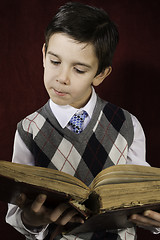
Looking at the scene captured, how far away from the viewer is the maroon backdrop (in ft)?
3.63


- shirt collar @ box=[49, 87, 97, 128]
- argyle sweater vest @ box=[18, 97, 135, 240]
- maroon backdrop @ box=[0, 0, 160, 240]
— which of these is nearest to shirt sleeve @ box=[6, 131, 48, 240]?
argyle sweater vest @ box=[18, 97, 135, 240]

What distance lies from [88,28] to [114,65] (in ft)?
1.38

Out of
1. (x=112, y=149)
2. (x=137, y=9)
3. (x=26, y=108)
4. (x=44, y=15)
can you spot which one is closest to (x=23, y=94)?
(x=26, y=108)

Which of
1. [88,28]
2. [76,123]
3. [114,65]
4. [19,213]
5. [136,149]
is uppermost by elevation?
[88,28]

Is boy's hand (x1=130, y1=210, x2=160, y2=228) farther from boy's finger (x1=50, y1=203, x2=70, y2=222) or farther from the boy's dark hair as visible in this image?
the boy's dark hair

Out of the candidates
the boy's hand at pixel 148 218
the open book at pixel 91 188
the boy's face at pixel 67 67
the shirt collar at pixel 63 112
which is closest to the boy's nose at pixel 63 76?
the boy's face at pixel 67 67

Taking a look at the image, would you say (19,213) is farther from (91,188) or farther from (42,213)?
(91,188)

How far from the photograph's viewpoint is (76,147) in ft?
3.14

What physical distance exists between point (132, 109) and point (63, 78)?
520mm

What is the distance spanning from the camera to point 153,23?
1.21 meters

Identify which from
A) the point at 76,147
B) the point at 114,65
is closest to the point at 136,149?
the point at 76,147

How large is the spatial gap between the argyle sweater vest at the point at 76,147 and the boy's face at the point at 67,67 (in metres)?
0.12

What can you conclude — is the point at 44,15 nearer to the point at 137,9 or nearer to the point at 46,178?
the point at 137,9

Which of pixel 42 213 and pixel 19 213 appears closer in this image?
pixel 42 213
